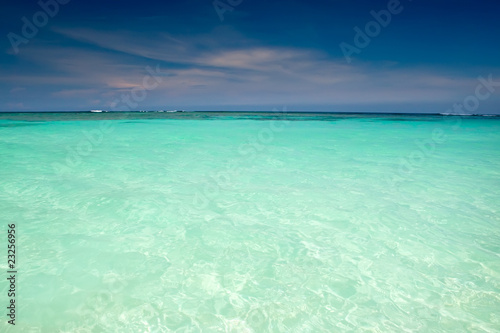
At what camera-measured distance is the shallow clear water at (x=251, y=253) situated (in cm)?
223

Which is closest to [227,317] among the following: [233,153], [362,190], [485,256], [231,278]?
[231,278]

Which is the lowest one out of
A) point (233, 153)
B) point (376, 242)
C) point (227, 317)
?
point (227, 317)

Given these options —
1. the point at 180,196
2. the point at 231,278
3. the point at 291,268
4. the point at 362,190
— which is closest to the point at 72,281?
the point at 231,278

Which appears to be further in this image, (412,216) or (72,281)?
(412,216)

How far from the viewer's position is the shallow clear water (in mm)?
2232

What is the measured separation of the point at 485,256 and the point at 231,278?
9.57ft

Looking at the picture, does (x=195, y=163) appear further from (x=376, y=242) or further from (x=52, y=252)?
(x=376, y=242)

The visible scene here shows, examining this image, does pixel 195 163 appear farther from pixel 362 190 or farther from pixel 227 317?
pixel 227 317

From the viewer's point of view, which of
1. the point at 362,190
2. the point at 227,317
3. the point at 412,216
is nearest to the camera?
the point at 227,317

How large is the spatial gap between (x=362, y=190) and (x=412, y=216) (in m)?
1.36

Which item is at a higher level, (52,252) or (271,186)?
(271,186)

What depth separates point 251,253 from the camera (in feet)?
10.3

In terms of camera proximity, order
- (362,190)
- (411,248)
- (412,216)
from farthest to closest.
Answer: (362,190)
(412,216)
(411,248)

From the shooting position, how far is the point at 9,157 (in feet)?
27.2
